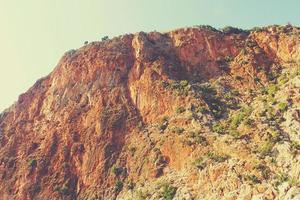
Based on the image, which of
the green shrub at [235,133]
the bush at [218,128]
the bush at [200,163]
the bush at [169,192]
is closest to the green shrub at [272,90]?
the bush at [218,128]

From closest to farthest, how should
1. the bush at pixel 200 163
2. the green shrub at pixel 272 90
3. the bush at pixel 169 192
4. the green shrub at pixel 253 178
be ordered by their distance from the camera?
the green shrub at pixel 253 178 < the bush at pixel 169 192 < the bush at pixel 200 163 < the green shrub at pixel 272 90

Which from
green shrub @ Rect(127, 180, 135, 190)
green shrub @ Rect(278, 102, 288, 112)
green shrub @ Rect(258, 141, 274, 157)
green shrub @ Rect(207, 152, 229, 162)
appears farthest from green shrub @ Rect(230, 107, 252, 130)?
green shrub @ Rect(127, 180, 135, 190)

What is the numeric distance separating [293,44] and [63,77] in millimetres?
28788

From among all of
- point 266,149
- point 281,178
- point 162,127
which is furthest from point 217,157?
point 162,127

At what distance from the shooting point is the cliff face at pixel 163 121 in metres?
54.7

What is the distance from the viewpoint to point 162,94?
2694 inches

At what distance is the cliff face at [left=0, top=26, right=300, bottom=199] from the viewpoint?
5469 centimetres

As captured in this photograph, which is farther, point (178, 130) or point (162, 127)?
point (162, 127)

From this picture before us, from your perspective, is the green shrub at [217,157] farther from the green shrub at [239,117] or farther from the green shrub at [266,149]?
the green shrub at [239,117]

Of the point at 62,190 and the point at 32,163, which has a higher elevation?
the point at 32,163

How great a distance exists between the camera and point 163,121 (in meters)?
65.9

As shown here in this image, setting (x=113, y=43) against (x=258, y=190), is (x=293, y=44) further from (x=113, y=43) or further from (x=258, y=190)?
(x=258, y=190)

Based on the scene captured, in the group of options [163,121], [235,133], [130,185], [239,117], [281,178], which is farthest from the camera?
[163,121]

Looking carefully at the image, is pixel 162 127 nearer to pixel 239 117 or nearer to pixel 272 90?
pixel 239 117
